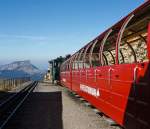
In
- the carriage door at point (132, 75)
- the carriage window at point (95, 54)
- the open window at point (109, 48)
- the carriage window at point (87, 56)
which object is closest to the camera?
the carriage door at point (132, 75)

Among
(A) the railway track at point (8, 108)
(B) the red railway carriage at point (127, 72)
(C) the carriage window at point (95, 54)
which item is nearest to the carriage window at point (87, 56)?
(C) the carriage window at point (95, 54)

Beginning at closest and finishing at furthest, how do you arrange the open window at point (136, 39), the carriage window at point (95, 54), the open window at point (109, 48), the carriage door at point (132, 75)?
the carriage door at point (132, 75), the open window at point (136, 39), the open window at point (109, 48), the carriage window at point (95, 54)

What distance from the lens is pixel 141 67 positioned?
314 inches

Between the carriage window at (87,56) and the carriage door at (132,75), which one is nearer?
the carriage door at (132,75)

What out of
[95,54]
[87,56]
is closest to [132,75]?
[95,54]

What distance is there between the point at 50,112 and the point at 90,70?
307 centimetres

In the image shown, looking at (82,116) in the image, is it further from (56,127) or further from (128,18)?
(128,18)

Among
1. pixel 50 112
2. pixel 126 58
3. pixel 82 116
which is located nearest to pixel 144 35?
pixel 126 58

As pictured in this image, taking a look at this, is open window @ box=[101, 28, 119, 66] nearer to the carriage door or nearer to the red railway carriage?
the red railway carriage

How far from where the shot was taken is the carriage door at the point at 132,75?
7.96 m

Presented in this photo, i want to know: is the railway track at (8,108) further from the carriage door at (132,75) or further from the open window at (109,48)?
the carriage door at (132,75)

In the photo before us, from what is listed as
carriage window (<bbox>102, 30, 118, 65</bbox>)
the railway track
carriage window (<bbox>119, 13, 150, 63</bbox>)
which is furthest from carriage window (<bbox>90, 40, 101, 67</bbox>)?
the railway track

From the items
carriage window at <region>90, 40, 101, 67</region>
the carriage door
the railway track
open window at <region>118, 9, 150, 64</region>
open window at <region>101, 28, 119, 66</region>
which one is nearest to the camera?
the carriage door

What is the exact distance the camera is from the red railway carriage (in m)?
7.99
